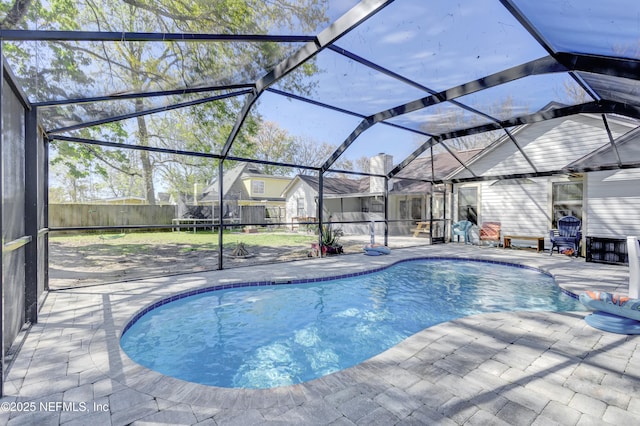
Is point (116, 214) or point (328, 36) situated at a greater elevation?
point (328, 36)

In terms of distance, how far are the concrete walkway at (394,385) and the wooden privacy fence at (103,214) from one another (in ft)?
40.3

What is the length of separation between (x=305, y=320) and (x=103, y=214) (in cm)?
1341

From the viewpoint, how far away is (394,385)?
231cm

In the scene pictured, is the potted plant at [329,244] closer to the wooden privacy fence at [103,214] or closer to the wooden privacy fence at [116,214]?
the wooden privacy fence at [116,214]

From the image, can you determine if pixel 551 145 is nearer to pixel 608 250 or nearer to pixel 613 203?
pixel 613 203

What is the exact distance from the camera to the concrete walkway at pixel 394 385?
1955 millimetres

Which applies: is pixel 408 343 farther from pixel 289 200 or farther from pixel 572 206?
pixel 289 200

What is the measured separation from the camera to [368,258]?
27.3 feet

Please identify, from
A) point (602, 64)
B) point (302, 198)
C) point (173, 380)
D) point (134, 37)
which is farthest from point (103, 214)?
point (602, 64)

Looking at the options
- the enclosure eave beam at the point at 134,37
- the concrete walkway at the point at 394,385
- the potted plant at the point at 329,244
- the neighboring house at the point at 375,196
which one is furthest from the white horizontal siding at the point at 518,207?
the enclosure eave beam at the point at 134,37

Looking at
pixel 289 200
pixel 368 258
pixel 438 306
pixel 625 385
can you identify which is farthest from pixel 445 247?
pixel 289 200

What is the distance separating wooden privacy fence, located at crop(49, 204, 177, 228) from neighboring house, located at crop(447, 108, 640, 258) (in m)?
13.8

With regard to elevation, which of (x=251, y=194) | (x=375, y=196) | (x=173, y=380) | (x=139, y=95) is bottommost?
(x=173, y=380)

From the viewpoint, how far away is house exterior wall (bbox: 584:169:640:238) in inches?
306
